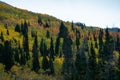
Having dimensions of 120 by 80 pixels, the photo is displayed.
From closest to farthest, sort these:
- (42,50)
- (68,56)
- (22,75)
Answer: (22,75)
(68,56)
(42,50)

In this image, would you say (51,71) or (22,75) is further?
(51,71)

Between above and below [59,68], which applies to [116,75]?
above

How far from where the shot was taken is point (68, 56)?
15900 cm

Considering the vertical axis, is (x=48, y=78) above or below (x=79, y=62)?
below

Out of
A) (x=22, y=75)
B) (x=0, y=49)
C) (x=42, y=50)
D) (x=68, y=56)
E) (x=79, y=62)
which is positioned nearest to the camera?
(x=79, y=62)

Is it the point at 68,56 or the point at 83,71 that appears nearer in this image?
the point at 83,71

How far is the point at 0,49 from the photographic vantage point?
16988 cm

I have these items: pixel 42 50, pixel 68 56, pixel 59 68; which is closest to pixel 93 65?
pixel 68 56

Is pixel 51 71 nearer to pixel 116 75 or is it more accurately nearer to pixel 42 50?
pixel 42 50

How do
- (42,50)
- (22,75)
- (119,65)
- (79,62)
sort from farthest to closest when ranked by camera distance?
(42,50) → (22,75) → (79,62) → (119,65)

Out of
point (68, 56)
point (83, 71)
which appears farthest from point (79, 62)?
point (68, 56)

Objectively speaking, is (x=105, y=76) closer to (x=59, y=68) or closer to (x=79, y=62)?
(x=79, y=62)

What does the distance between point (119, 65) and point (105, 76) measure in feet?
27.1

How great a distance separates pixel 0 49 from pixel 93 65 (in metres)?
101
